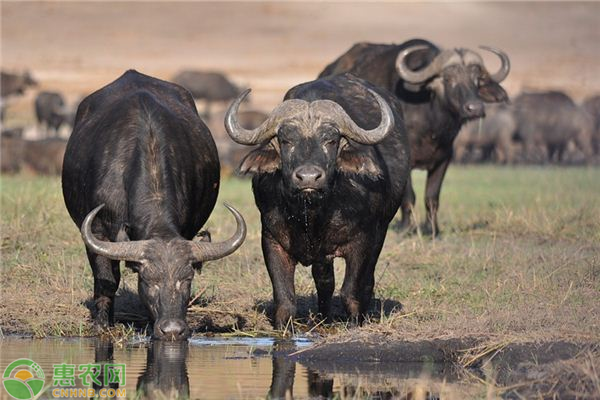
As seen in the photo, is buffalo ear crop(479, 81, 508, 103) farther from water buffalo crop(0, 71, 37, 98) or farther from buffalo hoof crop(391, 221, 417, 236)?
water buffalo crop(0, 71, 37, 98)

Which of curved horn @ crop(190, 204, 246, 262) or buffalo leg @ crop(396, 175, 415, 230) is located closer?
curved horn @ crop(190, 204, 246, 262)

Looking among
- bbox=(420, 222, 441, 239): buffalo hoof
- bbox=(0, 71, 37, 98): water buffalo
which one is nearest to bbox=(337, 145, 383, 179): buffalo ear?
bbox=(420, 222, 441, 239): buffalo hoof

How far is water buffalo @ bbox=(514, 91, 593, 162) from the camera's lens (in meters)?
30.8

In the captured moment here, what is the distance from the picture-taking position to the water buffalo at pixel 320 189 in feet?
27.2

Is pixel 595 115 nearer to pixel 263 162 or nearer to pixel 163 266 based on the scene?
pixel 263 162

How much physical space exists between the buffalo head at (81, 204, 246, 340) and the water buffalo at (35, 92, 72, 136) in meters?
26.4

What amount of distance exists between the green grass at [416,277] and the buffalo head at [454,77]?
127cm

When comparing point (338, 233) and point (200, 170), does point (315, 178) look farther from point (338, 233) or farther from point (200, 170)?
point (200, 170)

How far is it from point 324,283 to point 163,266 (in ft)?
5.55

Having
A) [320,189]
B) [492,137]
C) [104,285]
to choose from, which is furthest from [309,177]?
[492,137]

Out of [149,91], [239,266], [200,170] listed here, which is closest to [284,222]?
[200,170]

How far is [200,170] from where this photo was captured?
30.7 ft

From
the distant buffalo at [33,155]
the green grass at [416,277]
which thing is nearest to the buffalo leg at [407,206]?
the green grass at [416,277]

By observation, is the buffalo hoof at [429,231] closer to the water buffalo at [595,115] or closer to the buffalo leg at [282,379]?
the buffalo leg at [282,379]
